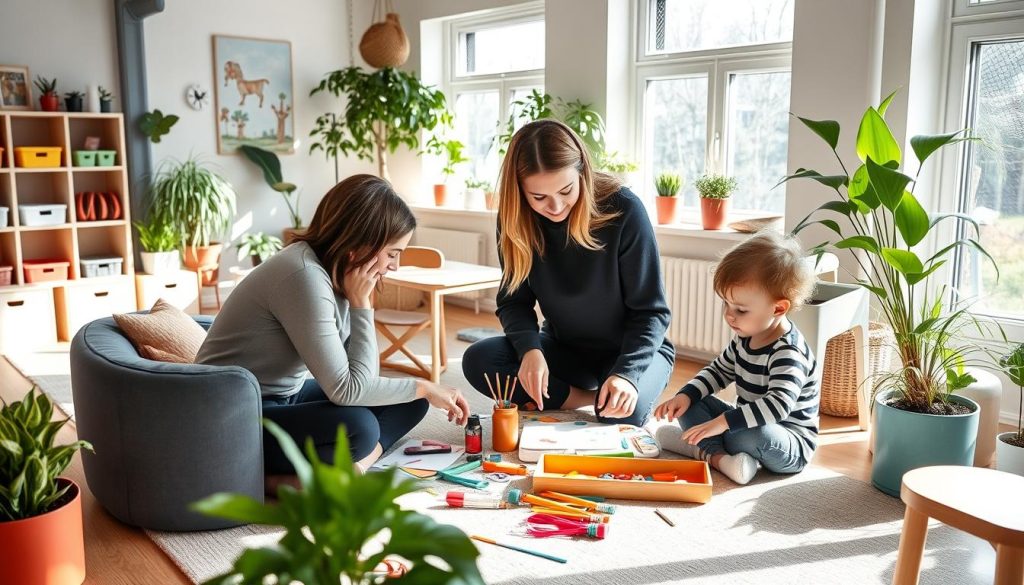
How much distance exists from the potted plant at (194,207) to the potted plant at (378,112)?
33.6 inches

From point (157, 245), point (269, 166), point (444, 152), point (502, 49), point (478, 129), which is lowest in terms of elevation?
point (157, 245)

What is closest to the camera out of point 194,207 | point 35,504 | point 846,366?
point 35,504

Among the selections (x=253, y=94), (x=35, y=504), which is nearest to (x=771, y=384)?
(x=35, y=504)

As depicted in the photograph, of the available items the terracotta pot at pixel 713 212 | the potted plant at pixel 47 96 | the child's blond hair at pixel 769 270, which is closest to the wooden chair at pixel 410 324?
the terracotta pot at pixel 713 212

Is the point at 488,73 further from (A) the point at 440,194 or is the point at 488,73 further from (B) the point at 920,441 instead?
(B) the point at 920,441

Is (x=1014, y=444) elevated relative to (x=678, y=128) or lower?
lower

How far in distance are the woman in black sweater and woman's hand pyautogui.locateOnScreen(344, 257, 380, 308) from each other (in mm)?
550

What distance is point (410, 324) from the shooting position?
402cm

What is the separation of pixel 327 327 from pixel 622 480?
0.94m

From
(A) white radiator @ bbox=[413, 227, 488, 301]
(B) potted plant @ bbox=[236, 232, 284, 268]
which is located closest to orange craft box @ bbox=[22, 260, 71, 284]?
(B) potted plant @ bbox=[236, 232, 284, 268]

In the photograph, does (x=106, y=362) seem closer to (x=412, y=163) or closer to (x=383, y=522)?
(x=383, y=522)

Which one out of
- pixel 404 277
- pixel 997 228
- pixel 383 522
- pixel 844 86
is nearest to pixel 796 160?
pixel 844 86

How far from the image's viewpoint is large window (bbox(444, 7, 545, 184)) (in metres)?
5.47

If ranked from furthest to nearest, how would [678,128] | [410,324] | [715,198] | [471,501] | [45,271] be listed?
[45,271], [678,128], [715,198], [410,324], [471,501]
